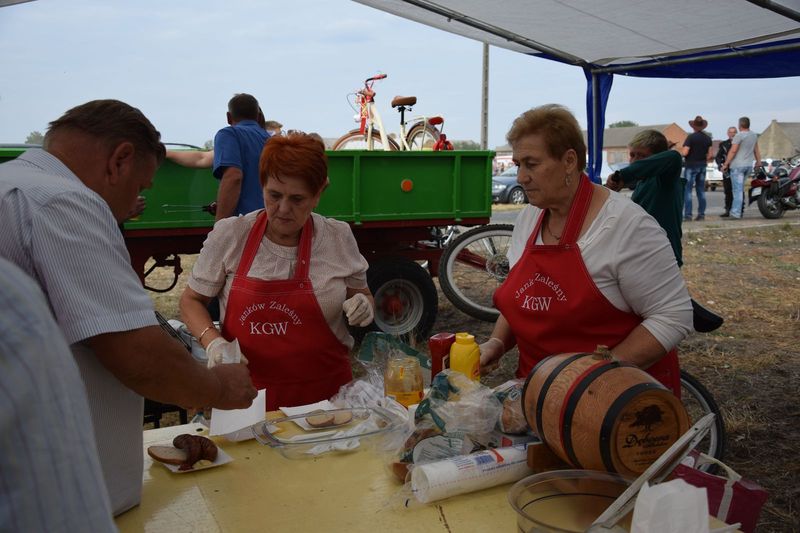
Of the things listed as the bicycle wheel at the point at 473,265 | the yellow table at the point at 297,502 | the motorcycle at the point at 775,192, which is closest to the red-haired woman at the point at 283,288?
the yellow table at the point at 297,502

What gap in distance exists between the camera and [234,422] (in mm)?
1774

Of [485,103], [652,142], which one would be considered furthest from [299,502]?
[485,103]

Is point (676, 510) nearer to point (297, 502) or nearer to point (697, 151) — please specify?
point (297, 502)

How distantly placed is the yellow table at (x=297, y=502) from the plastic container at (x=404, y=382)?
35 cm

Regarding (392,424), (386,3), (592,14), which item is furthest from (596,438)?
(386,3)

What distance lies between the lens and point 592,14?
4152mm

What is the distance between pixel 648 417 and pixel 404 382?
2.96ft

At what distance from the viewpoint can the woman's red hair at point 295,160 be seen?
2295 mm

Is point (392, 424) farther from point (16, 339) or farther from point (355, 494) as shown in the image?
point (16, 339)

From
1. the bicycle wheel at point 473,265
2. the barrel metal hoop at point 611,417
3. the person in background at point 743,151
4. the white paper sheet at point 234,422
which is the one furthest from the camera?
the person in background at point 743,151

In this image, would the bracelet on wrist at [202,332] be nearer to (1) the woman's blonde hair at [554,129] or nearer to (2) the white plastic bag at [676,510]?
(1) the woman's blonde hair at [554,129]

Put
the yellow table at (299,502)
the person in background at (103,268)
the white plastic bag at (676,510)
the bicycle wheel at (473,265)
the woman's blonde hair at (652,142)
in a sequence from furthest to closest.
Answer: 1. the bicycle wheel at (473,265)
2. the woman's blonde hair at (652,142)
3. the yellow table at (299,502)
4. the person in background at (103,268)
5. the white plastic bag at (676,510)

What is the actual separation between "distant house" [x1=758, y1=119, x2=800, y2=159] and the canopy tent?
251 ft

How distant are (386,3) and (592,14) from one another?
4.76 feet
